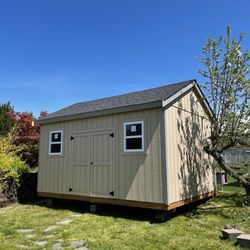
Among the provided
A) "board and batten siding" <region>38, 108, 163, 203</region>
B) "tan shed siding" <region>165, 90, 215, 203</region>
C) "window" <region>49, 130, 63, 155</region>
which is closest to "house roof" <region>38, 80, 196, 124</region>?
"board and batten siding" <region>38, 108, 163, 203</region>

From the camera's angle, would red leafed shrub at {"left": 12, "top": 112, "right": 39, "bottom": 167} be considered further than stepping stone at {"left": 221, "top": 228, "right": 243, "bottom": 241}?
Yes

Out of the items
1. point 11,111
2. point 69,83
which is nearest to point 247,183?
point 69,83

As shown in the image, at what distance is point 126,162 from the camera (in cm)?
663

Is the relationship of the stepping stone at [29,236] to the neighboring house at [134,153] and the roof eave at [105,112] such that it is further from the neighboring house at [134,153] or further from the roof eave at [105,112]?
the roof eave at [105,112]

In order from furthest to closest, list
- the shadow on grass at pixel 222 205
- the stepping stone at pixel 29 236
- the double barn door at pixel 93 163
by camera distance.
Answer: the double barn door at pixel 93 163
the shadow on grass at pixel 222 205
the stepping stone at pixel 29 236

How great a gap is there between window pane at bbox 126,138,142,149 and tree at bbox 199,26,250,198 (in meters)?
2.28

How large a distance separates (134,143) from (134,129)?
0.37m

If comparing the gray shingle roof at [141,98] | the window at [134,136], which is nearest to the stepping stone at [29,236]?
the window at [134,136]

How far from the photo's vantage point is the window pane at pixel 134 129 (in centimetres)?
653

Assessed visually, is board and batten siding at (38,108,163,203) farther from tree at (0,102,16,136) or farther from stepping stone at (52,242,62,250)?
tree at (0,102,16,136)

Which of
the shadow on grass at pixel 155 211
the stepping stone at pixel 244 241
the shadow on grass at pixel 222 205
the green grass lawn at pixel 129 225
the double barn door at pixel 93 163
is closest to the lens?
the stepping stone at pixel 244 241

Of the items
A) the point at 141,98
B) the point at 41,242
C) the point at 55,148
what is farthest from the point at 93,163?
the point at 41,242

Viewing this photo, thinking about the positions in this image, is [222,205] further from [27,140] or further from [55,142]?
[27,140]

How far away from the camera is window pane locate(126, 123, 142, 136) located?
653 cm
